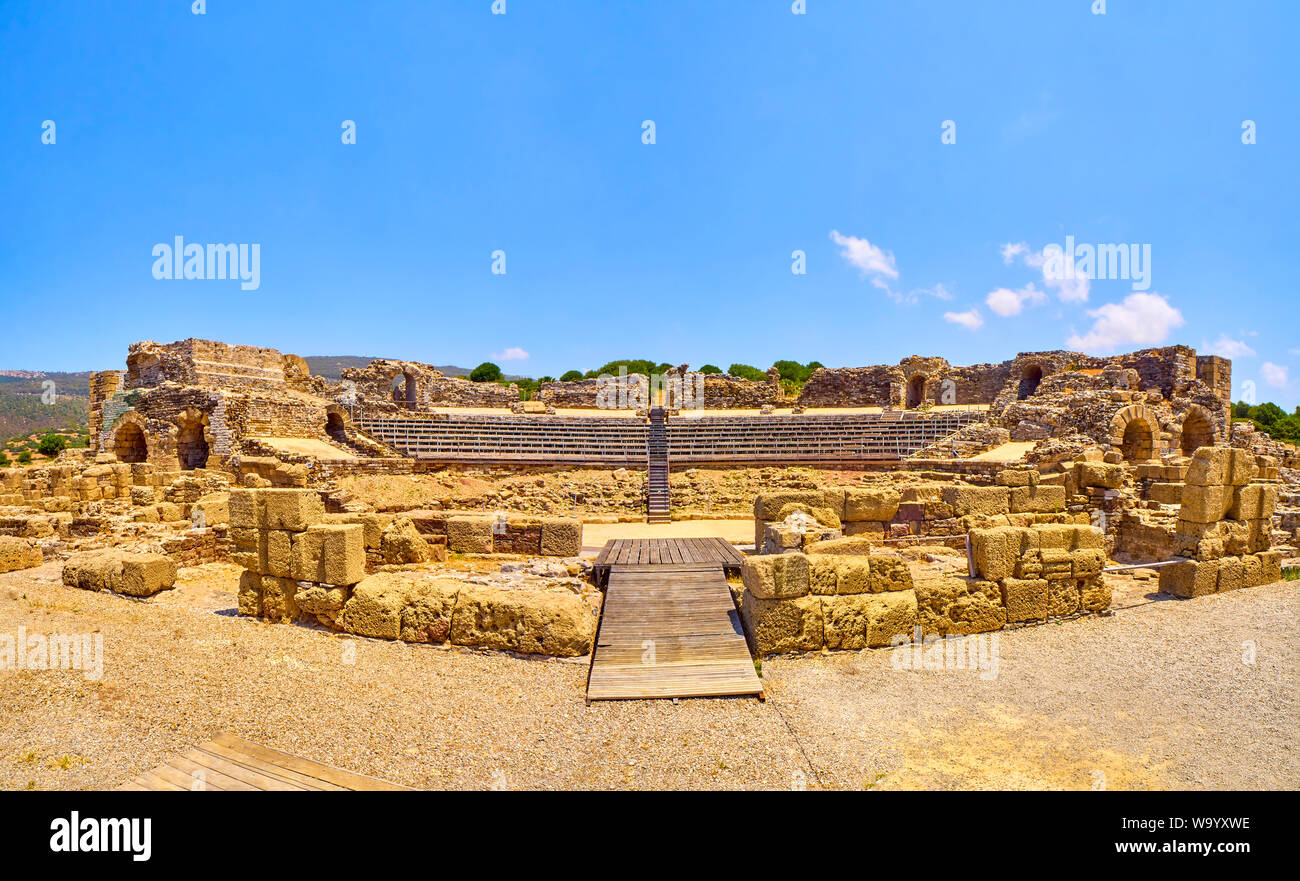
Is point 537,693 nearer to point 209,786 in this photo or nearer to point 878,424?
point 209,786

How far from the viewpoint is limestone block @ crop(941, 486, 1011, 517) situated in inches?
437

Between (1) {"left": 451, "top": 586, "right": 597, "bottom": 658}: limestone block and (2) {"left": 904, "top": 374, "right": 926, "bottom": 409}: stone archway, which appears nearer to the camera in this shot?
(1) {"left": 451, "top": 586, "right": 597, "bottom": 658}: limestone block

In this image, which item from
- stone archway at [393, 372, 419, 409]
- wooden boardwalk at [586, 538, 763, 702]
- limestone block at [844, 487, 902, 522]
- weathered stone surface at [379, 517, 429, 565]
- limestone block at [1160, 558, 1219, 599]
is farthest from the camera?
stone archway at [393, 372, 419, 409]

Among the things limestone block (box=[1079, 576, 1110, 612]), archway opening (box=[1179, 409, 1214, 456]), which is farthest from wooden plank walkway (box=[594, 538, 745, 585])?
archway opening (box=[1179, 409, 1214, 456])

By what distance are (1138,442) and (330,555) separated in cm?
2283

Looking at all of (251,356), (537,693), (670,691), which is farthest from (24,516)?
(670,691)

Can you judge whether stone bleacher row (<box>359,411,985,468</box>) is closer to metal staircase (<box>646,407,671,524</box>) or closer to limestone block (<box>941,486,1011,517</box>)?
metal staircase (<box>646,407,671,524</box>)

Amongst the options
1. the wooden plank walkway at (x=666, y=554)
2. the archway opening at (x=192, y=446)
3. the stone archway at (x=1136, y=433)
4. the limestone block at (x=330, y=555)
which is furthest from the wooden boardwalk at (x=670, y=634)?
the archway opening at (x=192, y=446)

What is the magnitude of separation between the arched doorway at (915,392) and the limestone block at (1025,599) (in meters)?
25.5

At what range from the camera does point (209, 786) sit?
4156 mm

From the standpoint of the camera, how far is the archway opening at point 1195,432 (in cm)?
2022

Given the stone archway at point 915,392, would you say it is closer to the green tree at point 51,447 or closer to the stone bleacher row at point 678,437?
the stone bleacher row at point 678,437

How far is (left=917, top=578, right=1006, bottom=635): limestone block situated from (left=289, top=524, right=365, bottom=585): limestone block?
24.4ft

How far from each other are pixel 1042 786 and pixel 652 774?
9.55 feet
